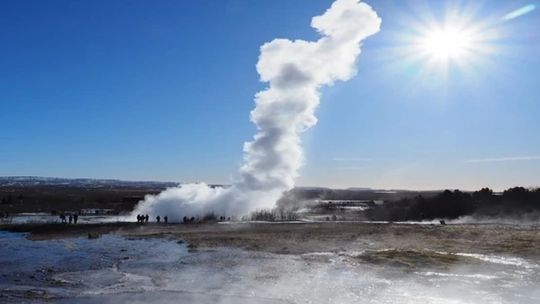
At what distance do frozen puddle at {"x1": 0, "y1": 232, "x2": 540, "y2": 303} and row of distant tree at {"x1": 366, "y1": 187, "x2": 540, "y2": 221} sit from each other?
46.0 m

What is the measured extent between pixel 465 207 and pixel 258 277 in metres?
62.1

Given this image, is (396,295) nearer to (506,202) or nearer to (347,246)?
(347,246)

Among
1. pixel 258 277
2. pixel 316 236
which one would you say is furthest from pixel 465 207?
pixel 258 277

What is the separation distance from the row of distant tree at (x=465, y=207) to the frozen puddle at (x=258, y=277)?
4598cm

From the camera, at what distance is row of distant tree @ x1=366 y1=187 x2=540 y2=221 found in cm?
7706

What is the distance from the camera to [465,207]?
8031cm

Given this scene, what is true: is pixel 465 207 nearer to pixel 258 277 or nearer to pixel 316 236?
pixel 316 236

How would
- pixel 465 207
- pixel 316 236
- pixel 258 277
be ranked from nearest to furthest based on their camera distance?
pixel 258 277
pixel 316 236
pixel 465 207

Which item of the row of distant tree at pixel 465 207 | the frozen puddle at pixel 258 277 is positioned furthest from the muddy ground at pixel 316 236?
the row of distant tree at pixel 465 207

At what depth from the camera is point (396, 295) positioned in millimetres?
20812

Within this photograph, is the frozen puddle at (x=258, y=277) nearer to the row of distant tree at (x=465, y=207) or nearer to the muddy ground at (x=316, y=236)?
the muddy ground at (x=316, y=236)

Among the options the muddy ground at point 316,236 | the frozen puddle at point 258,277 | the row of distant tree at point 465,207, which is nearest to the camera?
the frozen puddle at point 258,277

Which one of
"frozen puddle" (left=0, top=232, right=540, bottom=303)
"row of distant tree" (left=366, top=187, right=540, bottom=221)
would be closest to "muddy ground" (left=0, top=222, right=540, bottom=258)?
"frozen puddle" (left=0, top=232, right=540, bottom=303)

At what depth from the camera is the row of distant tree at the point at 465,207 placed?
253 feet
